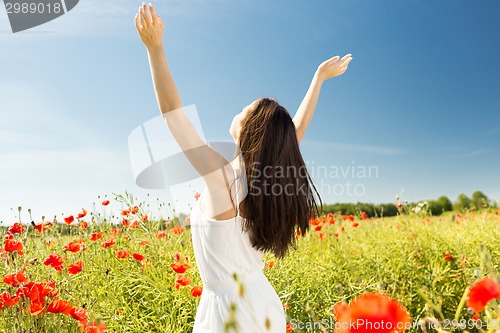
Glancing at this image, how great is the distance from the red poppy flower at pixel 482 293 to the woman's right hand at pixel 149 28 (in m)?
1.33

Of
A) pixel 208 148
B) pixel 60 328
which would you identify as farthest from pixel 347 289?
pixel 208 148

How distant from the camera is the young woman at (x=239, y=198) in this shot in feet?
5.50

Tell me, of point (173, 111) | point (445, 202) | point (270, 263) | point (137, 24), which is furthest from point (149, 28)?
point (445, 202)

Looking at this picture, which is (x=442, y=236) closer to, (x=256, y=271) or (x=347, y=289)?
(x=347, y=289)

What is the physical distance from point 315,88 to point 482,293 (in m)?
2.00

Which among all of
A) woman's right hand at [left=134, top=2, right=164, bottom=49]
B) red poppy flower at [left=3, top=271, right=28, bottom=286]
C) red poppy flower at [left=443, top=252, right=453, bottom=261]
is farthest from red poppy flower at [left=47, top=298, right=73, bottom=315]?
red poppy flower at [left=443, top=252, right=453, bottom=261]

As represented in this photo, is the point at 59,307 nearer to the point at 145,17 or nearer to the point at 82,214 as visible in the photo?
the point at 145,17

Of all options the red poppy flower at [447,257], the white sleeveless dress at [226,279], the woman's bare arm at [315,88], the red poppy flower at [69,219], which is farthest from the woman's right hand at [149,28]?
the red poppy flower at [447,257]

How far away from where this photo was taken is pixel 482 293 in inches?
34.9

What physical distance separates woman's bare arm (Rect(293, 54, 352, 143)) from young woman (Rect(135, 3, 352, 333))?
730mm

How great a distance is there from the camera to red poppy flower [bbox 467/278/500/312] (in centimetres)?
87

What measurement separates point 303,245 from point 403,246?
883 millimetres

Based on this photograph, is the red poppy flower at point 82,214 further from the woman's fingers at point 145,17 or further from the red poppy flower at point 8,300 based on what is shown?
the woman's fingers at point 145,17

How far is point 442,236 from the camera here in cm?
440
